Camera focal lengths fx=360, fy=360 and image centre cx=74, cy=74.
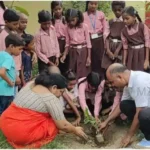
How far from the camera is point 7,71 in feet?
11.5

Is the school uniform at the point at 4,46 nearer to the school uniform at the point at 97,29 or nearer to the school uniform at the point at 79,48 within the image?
the school uniform at the point at 79,48

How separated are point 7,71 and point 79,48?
1.11 m

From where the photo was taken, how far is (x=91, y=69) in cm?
453

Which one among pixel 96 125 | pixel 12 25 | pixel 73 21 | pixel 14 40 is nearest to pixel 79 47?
pixel 73 21

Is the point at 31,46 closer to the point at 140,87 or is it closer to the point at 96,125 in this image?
the point at 96,125

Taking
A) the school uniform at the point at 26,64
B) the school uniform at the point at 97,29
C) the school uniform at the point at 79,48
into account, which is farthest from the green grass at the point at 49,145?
the school uniform at the point at 97,29

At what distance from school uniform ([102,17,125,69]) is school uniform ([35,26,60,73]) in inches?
24.0

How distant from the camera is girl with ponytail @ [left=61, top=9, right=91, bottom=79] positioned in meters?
4.26

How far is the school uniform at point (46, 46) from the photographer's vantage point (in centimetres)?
436

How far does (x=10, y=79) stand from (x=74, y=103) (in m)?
0.71

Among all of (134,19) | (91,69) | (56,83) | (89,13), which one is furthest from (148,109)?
(89,13)

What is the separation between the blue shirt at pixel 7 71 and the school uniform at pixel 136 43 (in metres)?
1.32

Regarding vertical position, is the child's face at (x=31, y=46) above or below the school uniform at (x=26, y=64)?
above

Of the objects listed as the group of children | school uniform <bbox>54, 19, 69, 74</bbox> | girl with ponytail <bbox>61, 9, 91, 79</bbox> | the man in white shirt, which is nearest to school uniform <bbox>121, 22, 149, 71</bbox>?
the group of children
